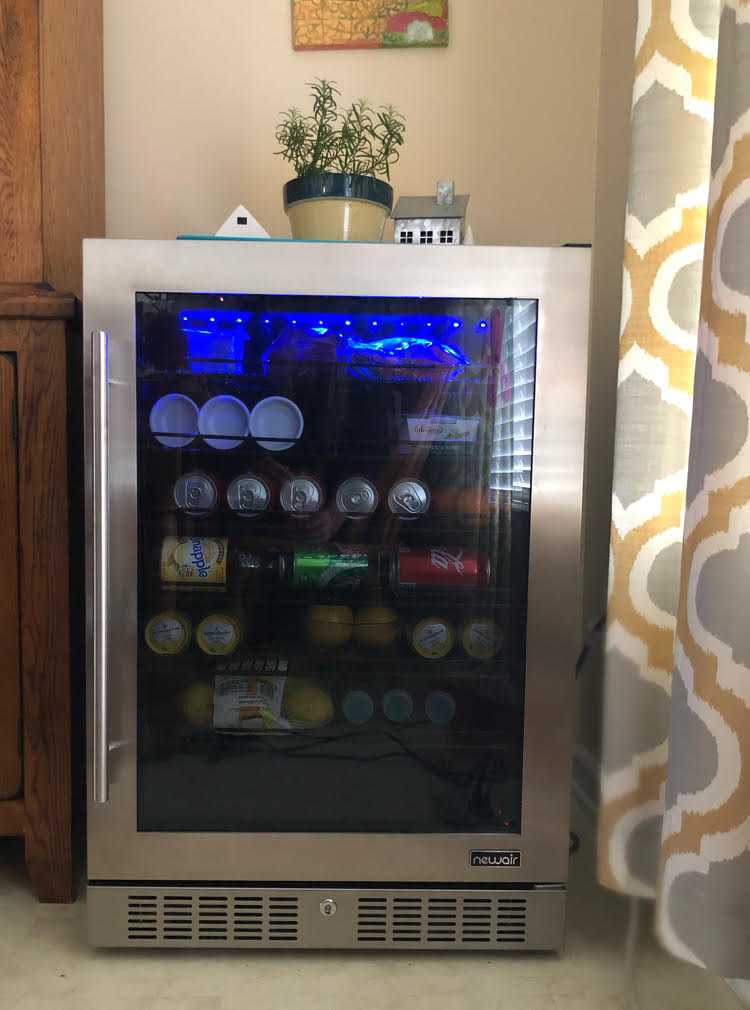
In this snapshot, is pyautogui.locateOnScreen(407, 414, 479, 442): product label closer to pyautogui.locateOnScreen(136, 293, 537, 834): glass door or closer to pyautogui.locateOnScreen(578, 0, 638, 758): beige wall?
pyautogui.locateOnScreen(136, 293, 537, 834): glass door

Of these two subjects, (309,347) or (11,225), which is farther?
(11,225)

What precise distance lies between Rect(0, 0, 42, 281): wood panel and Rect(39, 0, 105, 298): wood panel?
0.04 ft

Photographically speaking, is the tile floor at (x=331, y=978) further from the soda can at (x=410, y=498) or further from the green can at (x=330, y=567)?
the soda can at (x=410, y=498)

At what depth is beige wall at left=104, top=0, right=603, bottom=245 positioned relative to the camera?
1.67 m

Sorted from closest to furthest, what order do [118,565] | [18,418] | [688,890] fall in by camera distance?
[688,890] → [118,565] → [18,418]

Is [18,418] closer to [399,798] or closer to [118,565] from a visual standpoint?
[118,565]

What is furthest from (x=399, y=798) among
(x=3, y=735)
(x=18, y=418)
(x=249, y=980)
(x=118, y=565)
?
(x=18, y=418)

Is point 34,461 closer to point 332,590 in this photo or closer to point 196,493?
point 196,493

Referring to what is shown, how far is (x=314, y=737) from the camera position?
1257 millimetres

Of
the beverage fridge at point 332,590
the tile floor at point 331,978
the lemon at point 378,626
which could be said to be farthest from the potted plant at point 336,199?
the tile floor at point 331,978

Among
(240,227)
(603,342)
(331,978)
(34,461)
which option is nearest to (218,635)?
(34,461)

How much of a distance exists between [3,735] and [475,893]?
0.83m

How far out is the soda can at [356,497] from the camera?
1.26 metres

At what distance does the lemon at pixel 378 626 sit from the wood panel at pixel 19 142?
0.82 m
